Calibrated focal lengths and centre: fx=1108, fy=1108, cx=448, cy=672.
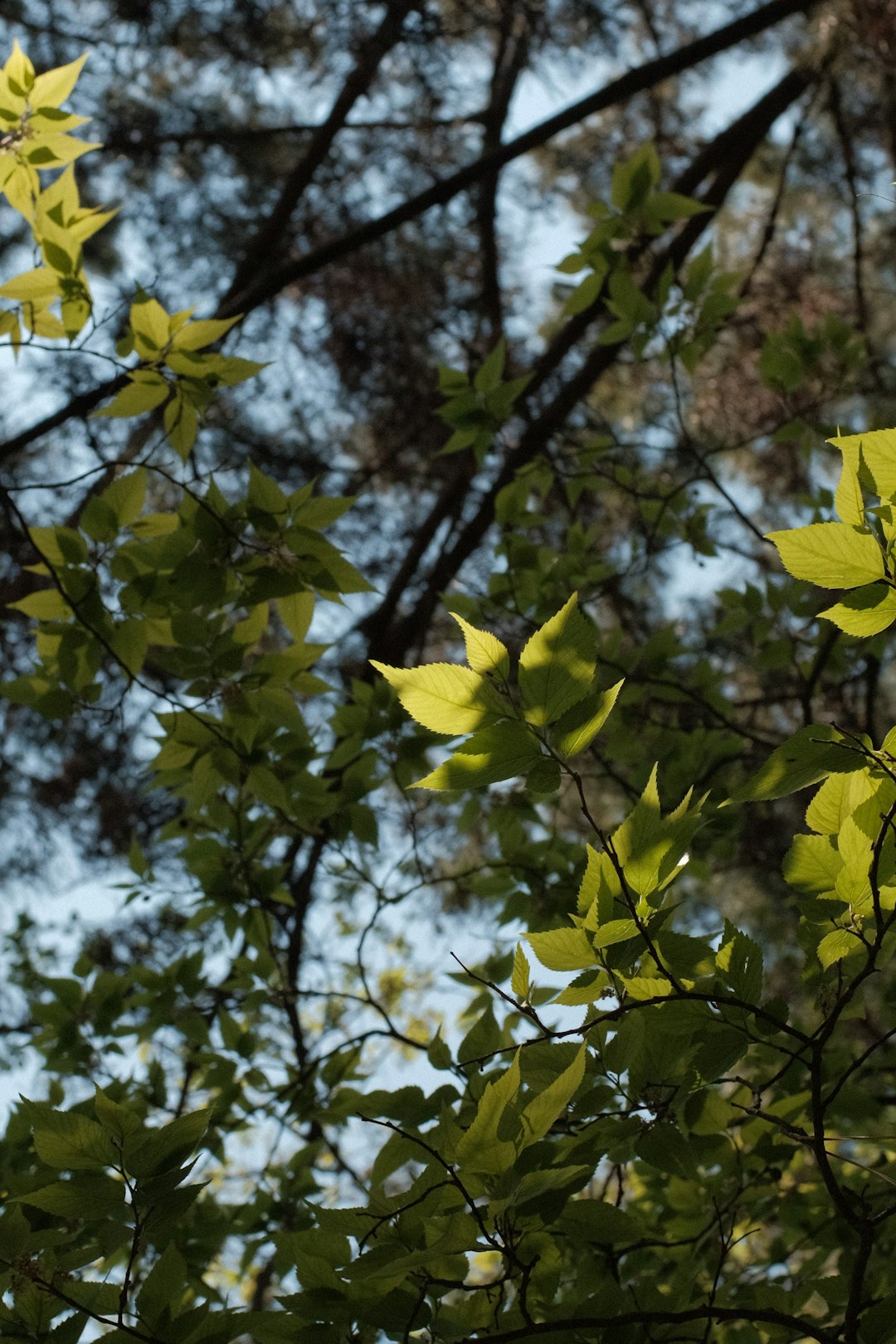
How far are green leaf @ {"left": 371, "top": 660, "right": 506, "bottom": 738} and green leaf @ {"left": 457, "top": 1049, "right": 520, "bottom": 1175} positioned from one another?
10.2 inches

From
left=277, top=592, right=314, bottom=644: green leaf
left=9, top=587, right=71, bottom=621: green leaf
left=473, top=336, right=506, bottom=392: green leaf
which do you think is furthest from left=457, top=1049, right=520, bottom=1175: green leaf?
left=473, top=336, right=506, bottom=392: green leaf

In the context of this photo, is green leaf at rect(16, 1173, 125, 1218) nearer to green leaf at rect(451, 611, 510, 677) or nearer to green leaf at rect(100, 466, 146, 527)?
green leaf at rect(451, 611, 510, 677)

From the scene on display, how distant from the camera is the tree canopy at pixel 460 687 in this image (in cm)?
93

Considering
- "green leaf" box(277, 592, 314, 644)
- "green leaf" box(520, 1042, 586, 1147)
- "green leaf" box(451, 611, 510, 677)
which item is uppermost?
"green leaf" box(277, 592, 314, 644)

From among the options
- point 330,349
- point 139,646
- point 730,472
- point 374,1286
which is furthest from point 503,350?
point 730,472

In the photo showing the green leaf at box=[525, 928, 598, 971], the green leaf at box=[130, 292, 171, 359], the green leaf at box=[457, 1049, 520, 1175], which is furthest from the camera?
the green leaf at box=[130, 292, 171, 359]

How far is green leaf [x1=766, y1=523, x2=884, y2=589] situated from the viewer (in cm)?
86

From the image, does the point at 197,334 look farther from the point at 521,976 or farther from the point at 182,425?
the point at 521,976

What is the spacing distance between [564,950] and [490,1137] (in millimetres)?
173

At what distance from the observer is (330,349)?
414cm

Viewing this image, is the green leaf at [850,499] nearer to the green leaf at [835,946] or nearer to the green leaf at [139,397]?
the green leaf at [835,946]

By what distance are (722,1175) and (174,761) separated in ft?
3.36

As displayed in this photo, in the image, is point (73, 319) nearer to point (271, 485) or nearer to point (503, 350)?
point (271, 485)

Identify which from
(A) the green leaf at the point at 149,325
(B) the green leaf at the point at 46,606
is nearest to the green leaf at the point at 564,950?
(B) the green leaf at the point at 46,606
